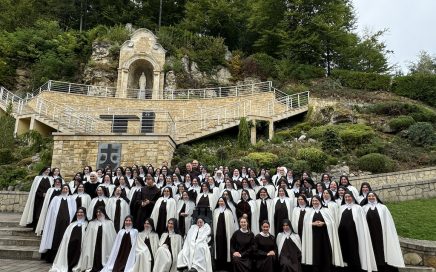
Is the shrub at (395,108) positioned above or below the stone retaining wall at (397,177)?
above

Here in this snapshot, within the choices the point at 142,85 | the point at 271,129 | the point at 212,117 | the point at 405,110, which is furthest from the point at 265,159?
the point at 142,85

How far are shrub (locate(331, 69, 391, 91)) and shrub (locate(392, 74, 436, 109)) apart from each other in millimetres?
846

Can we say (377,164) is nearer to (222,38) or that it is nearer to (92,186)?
(92,186)

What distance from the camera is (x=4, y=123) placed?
1977cm

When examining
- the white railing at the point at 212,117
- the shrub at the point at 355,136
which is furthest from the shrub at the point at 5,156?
the shrub at the point at 355,136

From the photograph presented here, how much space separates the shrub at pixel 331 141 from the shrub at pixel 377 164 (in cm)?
211

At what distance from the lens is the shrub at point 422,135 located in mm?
17500

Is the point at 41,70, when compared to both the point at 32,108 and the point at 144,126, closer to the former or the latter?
the point at 32,108

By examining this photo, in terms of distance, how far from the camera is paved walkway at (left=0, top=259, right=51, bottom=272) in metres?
7.53

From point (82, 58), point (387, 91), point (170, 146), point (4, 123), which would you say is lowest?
point (170, 146)

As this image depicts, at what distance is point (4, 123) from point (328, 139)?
54.6 ft

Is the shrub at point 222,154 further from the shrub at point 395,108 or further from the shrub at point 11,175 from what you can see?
the shrub at point 395,108

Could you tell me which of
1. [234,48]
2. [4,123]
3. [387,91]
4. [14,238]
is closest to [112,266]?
[14,238]

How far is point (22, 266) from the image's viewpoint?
7.86 metres
